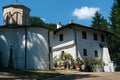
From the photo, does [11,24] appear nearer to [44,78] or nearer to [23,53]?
[23,53]

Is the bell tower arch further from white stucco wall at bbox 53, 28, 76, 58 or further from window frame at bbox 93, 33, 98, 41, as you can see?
window frame at bbox 93, 33, 98, 41

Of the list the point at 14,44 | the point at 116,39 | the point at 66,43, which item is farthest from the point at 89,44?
the point at 14,44

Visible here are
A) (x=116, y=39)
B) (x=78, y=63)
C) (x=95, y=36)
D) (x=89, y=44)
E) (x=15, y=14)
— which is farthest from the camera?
(x=116, y=39)

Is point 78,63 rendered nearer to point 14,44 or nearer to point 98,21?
point 14,44

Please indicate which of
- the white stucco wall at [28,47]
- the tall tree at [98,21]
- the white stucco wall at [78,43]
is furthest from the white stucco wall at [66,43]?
the tall tree at [98,21]

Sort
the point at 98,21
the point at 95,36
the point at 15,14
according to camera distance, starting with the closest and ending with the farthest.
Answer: the point at 15,14 → the point at 95,36 → the point at 98,21

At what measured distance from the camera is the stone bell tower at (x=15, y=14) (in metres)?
35.6

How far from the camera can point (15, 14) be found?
35.8m

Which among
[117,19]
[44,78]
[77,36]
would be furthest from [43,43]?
[117,19]

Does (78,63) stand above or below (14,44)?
below

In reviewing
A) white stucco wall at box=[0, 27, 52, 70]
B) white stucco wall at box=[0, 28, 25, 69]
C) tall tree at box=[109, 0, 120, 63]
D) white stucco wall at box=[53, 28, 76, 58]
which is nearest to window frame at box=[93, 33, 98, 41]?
tall tree at box=[109, 0, 120, 63]

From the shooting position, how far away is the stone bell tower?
35.6m

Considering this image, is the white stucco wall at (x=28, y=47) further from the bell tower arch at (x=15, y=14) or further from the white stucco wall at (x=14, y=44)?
the bell tower arch at (x=15, y=14)

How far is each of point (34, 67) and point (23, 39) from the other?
385cm
